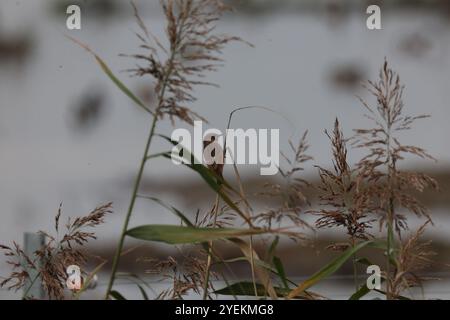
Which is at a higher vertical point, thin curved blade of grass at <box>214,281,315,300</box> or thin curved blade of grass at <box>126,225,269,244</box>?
thin curved blade of grass at <box>126,225,269,244</box>

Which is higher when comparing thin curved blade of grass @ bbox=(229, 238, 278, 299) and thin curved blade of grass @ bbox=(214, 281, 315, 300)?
thin curved blade of grass @ bbox=(229, 238, 278, 299)

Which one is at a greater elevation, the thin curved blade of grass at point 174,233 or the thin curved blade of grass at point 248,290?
the thin curved blade of grass at point 174,233

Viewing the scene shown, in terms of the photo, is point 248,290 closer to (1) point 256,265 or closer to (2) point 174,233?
(1) point 256,265

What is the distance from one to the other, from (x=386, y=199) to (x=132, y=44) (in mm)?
1462


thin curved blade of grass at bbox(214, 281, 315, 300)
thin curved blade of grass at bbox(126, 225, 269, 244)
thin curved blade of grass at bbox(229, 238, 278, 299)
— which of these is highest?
thin curved blade of grass at bbox(126, 225, 269, 244)

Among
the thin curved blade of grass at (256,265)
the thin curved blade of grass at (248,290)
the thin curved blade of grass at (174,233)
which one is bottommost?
the thin curved blade of grass at (248,290)

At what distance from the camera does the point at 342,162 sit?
74 cm

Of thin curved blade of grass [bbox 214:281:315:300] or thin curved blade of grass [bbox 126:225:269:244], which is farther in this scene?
thin curved blade of grass [bbox 214:281:315:300]

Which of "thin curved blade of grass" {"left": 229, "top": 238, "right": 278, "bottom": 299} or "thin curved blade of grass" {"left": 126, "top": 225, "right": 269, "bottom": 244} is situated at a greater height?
"thin curved blade of grass" {"left": 126, "top": 225, "right": 269, "bottom": 244}

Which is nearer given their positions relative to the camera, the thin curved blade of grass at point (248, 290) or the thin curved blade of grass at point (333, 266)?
the thin curved blade of grass at point (333, 266)

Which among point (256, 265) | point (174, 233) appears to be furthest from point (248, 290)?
point (174, 233)

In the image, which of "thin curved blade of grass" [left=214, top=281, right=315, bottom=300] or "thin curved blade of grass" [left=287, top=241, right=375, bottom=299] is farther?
"thin curved blade of grass" [left=214, top=281, right=315, bottom=300]
